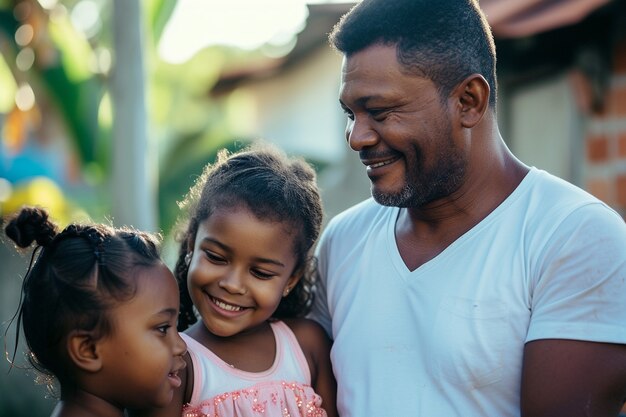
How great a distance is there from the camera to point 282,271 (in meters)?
3.28

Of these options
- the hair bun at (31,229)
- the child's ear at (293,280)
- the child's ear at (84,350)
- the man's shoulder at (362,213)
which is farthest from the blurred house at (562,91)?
the child's ear at (84,350)

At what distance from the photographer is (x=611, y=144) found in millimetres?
5855

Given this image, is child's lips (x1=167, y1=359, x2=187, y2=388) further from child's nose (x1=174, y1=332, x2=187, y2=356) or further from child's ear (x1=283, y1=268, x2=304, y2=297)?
child's ear (x1=283, y1=268, x2=304, y2=297)

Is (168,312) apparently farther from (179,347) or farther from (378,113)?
(378,113)

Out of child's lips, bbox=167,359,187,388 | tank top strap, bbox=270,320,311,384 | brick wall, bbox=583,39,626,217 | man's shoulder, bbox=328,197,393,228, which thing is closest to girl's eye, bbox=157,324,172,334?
child's lips, bbox=167,359,187,388

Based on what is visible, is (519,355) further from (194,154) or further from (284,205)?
(194,154)

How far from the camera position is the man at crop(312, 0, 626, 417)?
274 centimetres

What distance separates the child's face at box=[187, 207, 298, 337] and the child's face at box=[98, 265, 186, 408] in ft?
0.78

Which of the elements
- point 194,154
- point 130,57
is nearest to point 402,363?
point 130,57

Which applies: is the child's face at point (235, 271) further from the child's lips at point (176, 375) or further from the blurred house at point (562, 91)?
the blurred house at point (562, 91)

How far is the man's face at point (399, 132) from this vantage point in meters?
3.09

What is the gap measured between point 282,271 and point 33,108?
9615mm

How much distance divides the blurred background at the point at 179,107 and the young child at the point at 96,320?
37 cm

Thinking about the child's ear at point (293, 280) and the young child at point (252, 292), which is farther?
the child's ear at point (293, 280)
